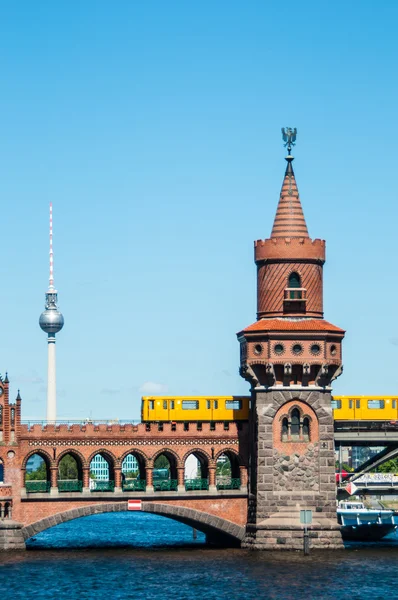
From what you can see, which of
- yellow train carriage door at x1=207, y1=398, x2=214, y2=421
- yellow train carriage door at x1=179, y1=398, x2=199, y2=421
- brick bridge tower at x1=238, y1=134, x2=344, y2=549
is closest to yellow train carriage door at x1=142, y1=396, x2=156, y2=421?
yellow train carriage door at x1=179, y1=398, x2=199, y2=421

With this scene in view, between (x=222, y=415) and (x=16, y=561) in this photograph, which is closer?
(x=16, y=561)

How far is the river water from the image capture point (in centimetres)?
9256

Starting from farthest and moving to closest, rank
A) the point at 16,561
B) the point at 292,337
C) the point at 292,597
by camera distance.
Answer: the point at 292,337, the point at 16,561, the point at 292,597

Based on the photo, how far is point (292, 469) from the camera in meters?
112

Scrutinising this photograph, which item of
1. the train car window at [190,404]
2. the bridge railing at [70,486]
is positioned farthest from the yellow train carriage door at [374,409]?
the bridge railing at [70,486]

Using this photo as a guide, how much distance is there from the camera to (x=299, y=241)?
115375mm

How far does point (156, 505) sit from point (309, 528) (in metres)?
11.8

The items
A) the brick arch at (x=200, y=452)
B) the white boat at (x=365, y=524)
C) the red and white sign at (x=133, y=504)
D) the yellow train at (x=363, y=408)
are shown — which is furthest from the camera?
the white boat at (x=365, y=524)

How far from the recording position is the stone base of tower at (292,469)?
366 ft

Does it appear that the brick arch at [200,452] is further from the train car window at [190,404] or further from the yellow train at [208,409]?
the train car window at [190,404]

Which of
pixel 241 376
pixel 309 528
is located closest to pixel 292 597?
pixel 309 528

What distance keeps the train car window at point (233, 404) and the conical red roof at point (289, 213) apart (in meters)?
12.9

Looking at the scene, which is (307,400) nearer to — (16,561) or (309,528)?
(309,528)

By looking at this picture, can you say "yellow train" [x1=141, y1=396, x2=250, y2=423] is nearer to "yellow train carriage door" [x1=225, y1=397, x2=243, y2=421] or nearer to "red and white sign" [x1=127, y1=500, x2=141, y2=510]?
"yellow train carriage door" [x1=225, y1=397, x2=243, y2=421]
